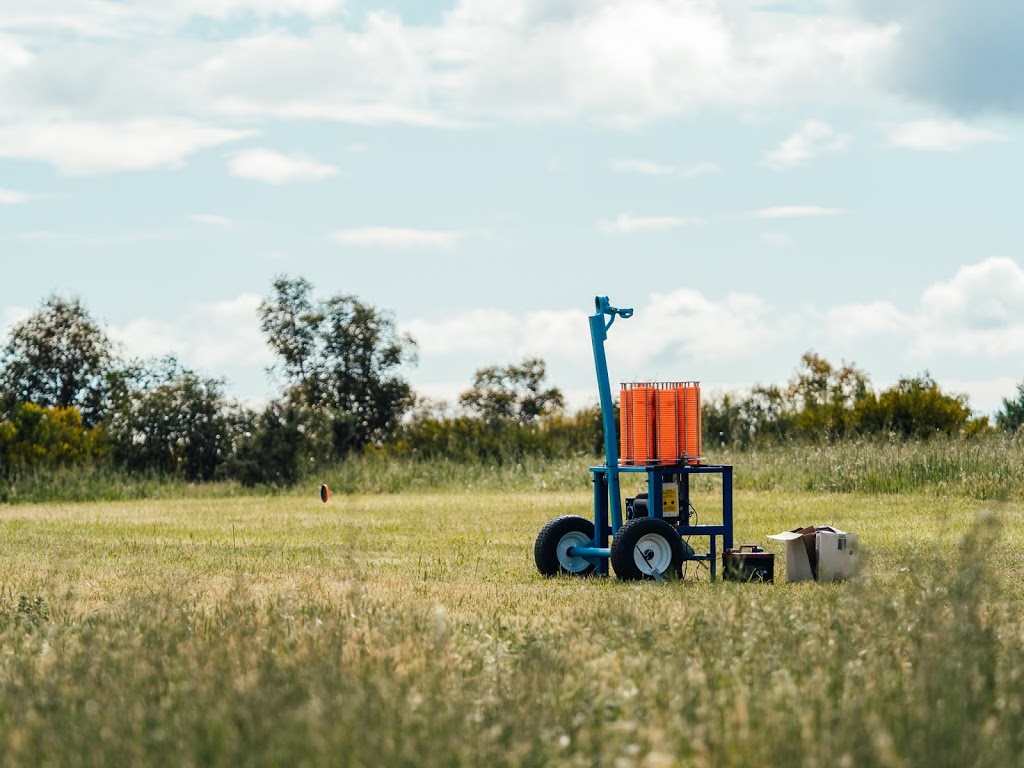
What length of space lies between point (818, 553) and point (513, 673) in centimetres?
A: 534

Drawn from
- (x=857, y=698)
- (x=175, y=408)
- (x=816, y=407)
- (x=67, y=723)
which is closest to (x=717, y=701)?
(x=857, y=698)

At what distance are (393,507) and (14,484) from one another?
33.6 feet

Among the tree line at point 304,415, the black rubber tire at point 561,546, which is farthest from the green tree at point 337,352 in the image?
the black rubber tire at point 561,546

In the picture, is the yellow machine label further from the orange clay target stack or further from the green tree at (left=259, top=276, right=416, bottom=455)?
the green tree at (left=259, top=276, right=416, bottom=455)

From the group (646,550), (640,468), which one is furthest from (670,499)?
(646,550)

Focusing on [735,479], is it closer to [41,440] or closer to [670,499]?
[670,499]

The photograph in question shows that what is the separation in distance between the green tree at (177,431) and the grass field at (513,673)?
22856 mm

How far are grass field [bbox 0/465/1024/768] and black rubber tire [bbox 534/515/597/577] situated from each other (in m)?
0.49

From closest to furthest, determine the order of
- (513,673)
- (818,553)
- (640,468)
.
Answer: (513,673) < (818,553) < (640,468)

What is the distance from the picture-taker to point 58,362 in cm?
4631

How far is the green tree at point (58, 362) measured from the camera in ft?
151

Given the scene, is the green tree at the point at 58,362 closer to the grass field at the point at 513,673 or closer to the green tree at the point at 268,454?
the green tree at the point at 268,454

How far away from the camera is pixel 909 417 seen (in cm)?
3544

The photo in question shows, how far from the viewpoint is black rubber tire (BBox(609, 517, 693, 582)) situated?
34.2 ft
